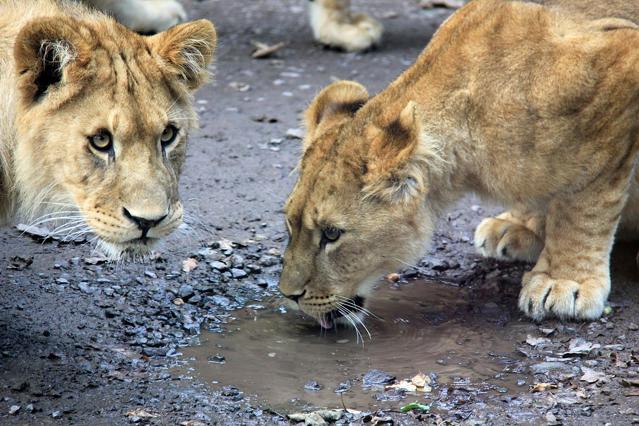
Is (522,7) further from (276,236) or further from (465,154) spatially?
(276,236)

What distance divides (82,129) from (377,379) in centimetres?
156

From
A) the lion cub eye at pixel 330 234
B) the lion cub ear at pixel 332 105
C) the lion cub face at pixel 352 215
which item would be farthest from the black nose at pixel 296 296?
the lion cub ear at pixel 332 105

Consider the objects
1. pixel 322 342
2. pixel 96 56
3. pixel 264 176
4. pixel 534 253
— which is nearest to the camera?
pixel 96 56

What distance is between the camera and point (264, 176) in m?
6.78

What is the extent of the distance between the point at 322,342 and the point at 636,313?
1.49 metres

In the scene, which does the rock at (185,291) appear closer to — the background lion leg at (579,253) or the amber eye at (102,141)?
the amber eye at (102,141)

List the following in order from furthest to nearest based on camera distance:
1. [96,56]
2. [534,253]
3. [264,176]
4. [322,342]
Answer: [264,176] → [534,253] → [322,342] → [96,56]

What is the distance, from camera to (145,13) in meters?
7.82

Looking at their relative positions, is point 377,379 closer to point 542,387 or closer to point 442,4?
point 542,387

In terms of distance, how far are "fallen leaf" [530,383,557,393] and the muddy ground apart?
0.01 m

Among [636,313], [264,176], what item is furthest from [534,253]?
[264,176]

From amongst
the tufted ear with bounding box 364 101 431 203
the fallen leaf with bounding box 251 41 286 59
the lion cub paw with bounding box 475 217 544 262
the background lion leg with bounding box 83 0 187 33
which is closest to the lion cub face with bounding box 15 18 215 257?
the tufted ear with bounding box 364 101 431 203

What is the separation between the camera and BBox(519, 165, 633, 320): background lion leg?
16.3 feet

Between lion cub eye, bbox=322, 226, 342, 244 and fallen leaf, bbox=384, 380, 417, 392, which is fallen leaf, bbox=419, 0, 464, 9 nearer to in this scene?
lion cub eye, bbox=322, 226, 342, 244
